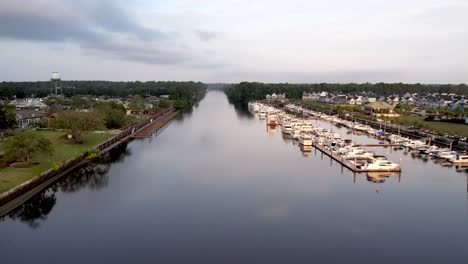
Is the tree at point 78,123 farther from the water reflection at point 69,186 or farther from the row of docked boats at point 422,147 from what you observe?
the row of docked boats at point 422,147

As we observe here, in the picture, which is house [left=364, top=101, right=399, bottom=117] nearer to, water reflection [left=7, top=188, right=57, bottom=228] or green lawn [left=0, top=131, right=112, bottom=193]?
green lawn [left=0, top=131, right=112, bottom=193]

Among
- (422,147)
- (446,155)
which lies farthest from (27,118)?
(446,155)

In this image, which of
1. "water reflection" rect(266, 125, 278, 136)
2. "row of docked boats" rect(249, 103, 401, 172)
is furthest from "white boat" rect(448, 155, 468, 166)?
"water reflection" rect(266, 125, 278, 136)

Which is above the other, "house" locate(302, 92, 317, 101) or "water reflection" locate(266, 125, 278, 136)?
"house" locate(302, 92, 317, 101)

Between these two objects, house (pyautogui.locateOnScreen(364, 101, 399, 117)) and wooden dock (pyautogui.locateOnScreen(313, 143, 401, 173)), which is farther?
house (pyautogui.locateOnScreen(364, 101, 399, 117))

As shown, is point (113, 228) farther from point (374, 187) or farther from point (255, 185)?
point (374, 187)

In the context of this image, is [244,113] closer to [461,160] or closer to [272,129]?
[272,129]

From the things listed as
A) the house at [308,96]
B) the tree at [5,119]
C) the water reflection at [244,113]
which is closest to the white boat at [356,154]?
the tree at [5,119]
